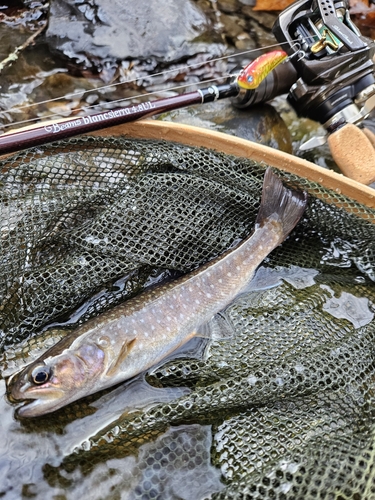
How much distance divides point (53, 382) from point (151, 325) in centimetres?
49

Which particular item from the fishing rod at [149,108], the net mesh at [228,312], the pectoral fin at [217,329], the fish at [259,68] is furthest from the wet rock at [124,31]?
the pectoral fin at [217,329]

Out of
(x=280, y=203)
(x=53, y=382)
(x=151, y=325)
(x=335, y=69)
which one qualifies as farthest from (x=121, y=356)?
(x=335, y=69)

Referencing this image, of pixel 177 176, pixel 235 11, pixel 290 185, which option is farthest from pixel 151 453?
pixel 235 11

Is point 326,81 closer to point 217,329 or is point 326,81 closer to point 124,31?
point 217,329

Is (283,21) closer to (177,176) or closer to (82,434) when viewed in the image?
(177,176)

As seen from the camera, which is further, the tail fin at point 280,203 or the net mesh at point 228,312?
the tail fin at point 280,203

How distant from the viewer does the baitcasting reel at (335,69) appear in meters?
2.32

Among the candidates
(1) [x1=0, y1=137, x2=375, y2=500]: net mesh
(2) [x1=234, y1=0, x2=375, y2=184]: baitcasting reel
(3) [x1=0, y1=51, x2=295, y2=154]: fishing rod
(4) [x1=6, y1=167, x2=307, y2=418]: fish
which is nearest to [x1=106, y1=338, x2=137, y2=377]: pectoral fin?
(4) [x1=6, y1=167, x2=307, y2=418]: fish

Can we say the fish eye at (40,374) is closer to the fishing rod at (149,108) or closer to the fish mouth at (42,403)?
the fish mouth at (42,403)

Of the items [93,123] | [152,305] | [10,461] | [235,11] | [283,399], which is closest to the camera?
[10,461]

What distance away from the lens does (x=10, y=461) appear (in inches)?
69.6

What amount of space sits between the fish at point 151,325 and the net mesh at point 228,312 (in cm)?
9

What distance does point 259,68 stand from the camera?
2.51 metres

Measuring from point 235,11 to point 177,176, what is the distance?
9.64 ft
